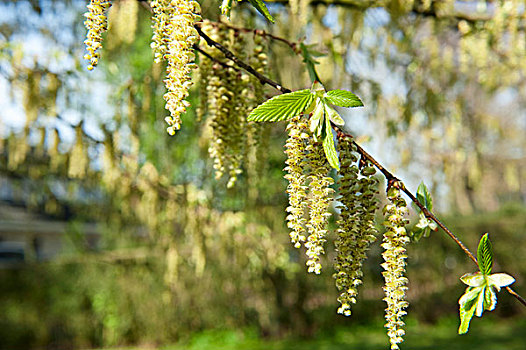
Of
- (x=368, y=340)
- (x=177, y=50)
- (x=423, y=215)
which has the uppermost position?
(x=177, y=50)

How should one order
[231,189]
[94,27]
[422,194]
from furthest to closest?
[231,189], [422,194], [94,27]

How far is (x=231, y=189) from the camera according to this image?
342 cm

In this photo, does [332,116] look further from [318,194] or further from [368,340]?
[368,340]

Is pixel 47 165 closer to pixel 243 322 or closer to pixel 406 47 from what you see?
pixel 406 47

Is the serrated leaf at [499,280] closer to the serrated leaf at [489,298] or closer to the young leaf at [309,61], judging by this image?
the serrated leaf at [489,298]

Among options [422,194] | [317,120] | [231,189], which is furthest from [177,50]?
[231,189]

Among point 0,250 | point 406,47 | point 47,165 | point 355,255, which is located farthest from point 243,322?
point 355,255

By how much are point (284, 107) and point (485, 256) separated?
0.40 meters

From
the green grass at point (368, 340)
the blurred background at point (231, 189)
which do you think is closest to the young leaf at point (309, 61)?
the blurred background at point (231, 189)

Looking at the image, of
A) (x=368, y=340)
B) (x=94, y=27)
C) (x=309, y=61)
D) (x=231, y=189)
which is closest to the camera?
(x=94, y=27)

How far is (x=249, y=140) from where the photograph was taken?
4.41 ft

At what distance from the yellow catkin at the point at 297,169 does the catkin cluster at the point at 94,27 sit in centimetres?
32

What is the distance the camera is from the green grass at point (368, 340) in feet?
23.0

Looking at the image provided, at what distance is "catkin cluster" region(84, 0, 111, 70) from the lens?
27.7 inches
